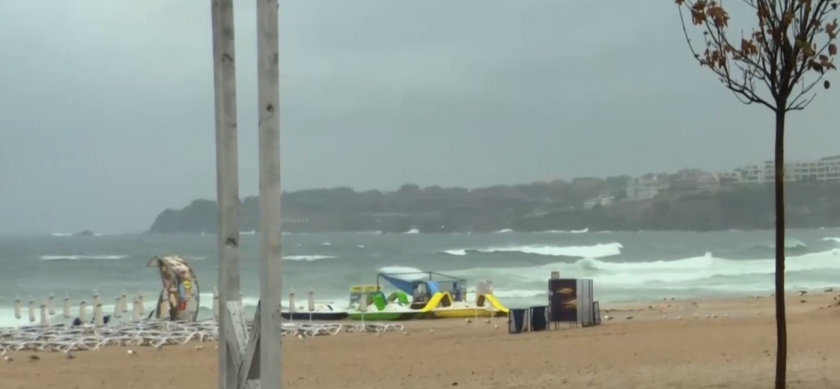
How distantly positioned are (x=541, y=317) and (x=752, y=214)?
266 ft

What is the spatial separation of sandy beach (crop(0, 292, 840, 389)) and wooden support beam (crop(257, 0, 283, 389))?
15.5 feet

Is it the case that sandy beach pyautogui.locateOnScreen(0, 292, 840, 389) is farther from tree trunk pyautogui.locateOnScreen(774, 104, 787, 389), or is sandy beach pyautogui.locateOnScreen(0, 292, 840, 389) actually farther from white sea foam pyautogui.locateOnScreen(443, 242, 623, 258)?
white sea foam pyautogui.locateOnScreen(443, 242, 623, 258)

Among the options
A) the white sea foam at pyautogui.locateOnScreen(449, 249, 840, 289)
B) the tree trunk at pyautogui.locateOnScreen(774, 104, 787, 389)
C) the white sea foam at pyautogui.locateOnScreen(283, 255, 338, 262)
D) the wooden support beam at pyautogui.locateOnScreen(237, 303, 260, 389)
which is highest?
the tree trunk at pyautogui.locateOnScreen(774, 104, 787, 389)

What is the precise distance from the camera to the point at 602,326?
16.0m

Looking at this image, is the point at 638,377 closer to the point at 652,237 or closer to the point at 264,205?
the point at 264,205

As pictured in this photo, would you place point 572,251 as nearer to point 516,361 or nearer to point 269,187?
point 516,361

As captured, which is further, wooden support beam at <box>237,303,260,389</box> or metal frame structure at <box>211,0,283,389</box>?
wooden support beam at <box>237,303,260,389</box>

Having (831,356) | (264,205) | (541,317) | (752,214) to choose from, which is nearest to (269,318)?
(264,205)

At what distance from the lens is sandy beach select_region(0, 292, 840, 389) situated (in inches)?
344

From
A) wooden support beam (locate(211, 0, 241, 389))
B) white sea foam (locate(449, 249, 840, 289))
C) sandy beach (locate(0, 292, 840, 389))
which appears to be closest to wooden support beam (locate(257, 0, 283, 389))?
wooden support beam (locate(211, 0, 241, 389))

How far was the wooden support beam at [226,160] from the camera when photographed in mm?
A: 4629

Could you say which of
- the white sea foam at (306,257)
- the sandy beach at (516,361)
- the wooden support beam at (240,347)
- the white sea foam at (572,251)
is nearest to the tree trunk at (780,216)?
the sandy beach at (516,361)

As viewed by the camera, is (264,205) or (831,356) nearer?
(264,205)

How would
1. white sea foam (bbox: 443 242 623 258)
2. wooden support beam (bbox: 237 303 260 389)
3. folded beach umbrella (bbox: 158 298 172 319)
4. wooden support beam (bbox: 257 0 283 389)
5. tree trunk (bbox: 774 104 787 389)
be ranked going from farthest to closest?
1. white sea foam (bbox: 443 242 623 258)
2. folded beach umbrella (bbox: 158 298 172 319)
3. tree trunk (bbox: 774 104 787 389)
4. wooden support beam (bbox: 237 303 260 389)
5. wooden support beam (bbox: 257 0 283 389)
